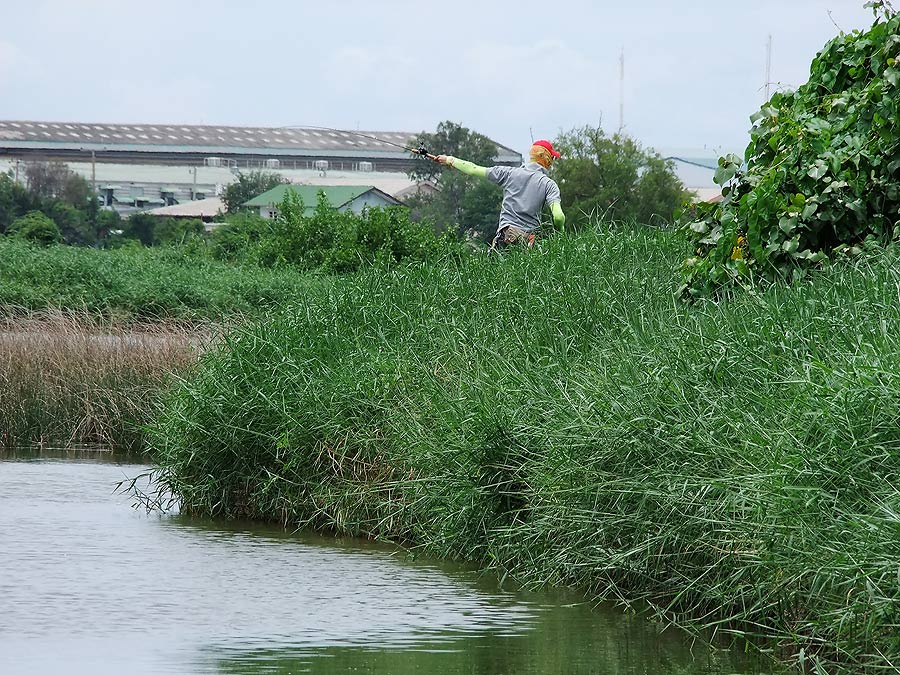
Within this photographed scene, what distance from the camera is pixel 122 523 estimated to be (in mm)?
10180

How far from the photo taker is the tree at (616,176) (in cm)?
5297

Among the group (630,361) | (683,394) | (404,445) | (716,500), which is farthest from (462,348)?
(716,500)

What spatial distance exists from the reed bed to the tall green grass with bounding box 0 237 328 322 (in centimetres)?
664

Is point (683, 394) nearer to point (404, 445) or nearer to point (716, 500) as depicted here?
point (716, 500)

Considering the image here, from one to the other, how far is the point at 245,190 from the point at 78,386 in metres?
68.5

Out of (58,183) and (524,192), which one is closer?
(524,192)

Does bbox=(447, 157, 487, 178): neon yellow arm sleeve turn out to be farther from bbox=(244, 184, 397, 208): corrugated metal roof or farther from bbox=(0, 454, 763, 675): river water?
bbox=(244, 184, 397, 208): corrugated metal roof

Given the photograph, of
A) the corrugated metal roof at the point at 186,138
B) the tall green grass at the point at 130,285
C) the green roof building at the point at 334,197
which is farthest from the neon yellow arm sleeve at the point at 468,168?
the corrugated metal roof at the point at 186,138

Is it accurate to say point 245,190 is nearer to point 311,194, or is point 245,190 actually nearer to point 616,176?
point 311,194

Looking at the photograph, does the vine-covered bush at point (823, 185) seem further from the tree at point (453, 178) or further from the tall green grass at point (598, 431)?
the tree at point (453, 178)

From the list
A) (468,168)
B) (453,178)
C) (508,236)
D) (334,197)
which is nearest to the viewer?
(468,168)

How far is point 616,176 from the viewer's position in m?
52.6

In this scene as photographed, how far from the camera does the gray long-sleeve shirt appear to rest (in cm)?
1355

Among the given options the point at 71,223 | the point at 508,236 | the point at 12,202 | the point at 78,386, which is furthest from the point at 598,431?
the point at 12,202
